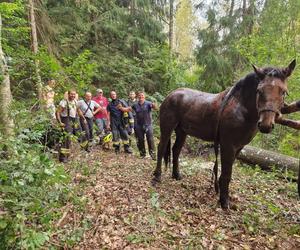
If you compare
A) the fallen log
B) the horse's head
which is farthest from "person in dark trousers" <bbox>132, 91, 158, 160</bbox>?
the horse's head

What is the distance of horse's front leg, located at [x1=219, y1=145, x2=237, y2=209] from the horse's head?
1.01 meters

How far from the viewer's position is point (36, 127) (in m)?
4.38

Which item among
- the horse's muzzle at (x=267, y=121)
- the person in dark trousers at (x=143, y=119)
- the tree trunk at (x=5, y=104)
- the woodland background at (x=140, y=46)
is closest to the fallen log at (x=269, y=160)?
the woodland background at (x=140, y=46)

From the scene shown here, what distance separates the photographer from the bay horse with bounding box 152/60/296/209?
3693 millimetres

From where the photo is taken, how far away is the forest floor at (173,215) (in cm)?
388

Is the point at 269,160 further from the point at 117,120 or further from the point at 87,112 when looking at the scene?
the point at 87,112

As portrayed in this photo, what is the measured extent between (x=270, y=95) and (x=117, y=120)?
6.56 meters

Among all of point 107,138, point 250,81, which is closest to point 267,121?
point 250,81

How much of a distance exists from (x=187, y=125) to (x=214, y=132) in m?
0.74

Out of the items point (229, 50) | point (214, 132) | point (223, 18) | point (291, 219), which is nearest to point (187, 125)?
point (214, 132)

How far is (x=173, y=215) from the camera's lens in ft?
15.1

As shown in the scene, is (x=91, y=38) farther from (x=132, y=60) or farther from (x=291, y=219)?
(x=291, y=219)

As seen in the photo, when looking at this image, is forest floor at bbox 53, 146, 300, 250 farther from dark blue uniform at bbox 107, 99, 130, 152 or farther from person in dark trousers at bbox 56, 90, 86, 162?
dark blue uniform at bbox 107, 99, 130, 152

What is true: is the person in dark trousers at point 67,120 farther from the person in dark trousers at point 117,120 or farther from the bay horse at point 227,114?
the bay horse at point 227,114
